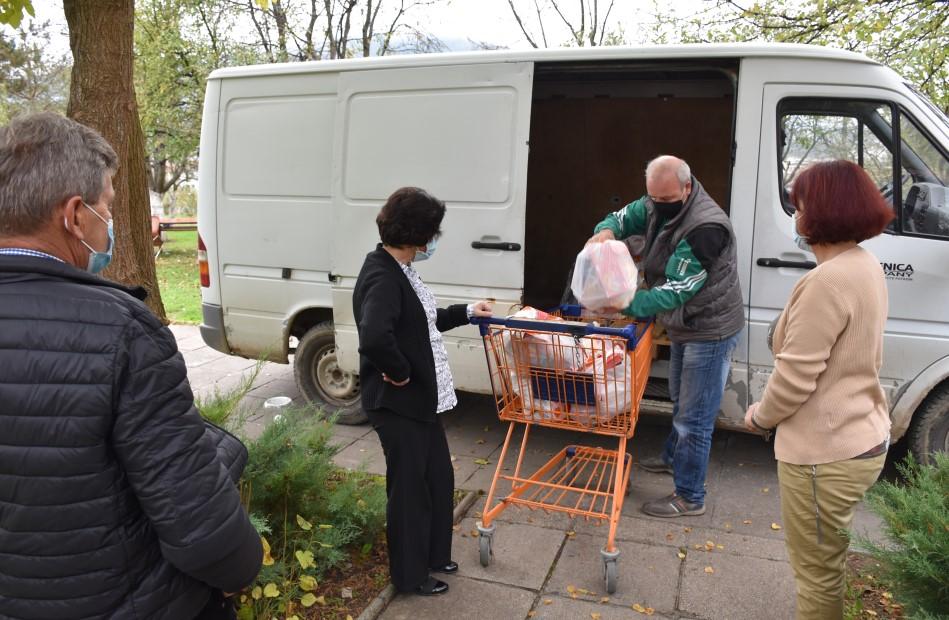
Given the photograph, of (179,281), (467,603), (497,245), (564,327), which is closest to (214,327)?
(497,245)

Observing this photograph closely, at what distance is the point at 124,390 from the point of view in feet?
5.06

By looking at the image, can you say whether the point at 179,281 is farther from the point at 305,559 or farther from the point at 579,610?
the point at 579,610

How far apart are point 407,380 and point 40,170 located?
1.83 metres

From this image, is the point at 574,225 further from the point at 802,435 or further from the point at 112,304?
the point at 112,304

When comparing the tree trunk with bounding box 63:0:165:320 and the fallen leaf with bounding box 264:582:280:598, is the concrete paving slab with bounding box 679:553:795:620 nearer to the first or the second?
the fallen leaf with bounding box 264:582:280:598

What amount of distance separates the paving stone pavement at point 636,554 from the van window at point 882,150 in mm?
1758

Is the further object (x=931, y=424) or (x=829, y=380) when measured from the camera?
(x=931, y=424)

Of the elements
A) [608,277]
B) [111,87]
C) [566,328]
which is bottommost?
[566,328]

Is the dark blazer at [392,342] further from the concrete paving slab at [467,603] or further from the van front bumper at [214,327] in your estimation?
the van front bumper at [214,327]

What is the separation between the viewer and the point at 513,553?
3783mm

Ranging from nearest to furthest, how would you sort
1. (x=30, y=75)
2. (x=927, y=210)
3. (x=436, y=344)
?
(x=436, y=344) → (x=927, y=210) → (x=30, y=75)

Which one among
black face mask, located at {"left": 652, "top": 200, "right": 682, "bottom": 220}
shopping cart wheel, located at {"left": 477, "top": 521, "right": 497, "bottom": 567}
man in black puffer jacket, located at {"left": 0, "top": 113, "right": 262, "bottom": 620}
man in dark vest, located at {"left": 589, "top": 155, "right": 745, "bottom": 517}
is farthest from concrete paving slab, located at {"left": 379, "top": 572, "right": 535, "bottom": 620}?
black face mask, located at {"left": 652, "top": 200, "right": 682, "bottom": 220}

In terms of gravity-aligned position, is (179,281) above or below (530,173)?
below

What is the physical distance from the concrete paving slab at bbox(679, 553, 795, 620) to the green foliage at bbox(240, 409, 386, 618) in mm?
1580
